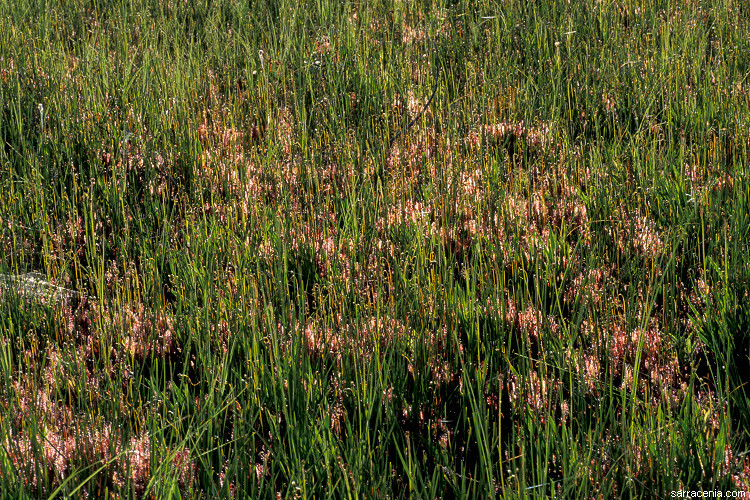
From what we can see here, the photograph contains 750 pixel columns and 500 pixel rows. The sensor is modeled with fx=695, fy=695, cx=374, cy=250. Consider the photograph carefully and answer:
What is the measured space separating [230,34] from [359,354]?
3615 millimetres

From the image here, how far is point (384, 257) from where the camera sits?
2777mm

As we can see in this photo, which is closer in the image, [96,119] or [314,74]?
[96,119]

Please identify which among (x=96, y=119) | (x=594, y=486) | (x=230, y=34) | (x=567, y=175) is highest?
(x=230, y=34)

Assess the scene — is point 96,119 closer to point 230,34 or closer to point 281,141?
point 281,141

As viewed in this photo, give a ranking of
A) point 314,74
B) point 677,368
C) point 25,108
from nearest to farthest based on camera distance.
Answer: point 677,368
point 25,108
point 314,74

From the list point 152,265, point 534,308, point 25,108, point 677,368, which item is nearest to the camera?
point 677,368

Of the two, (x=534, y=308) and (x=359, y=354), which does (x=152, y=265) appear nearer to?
(x=359, y=354)

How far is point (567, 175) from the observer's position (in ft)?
10.9

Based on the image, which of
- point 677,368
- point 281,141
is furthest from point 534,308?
point 281,141

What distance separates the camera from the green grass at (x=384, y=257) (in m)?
1.82

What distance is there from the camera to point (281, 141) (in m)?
3.68

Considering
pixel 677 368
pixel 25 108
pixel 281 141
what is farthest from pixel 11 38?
pixel 677 368

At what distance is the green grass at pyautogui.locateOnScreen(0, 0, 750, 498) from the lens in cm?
182

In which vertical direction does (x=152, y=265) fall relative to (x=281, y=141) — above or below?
below
